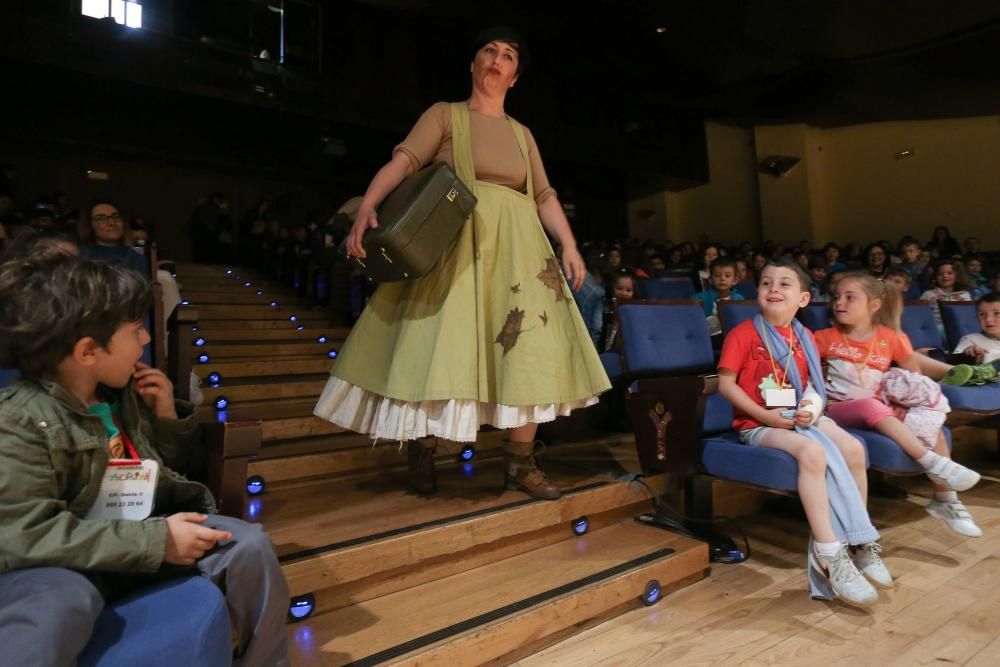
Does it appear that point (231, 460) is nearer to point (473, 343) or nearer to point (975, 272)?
point (473, 343)

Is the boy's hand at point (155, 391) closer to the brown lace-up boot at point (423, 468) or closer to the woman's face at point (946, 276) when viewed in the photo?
the brown lace-up boot at point (423, 468)

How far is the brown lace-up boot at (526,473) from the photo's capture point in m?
1.61

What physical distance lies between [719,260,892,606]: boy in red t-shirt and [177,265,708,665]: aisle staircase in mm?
323

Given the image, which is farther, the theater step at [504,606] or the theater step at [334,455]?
the theater step at [334,455]

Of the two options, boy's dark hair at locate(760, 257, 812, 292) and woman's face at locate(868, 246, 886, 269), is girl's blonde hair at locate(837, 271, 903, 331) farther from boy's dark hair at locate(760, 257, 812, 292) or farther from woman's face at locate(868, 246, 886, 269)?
woman's face at locate(868, 246, 886, 269)

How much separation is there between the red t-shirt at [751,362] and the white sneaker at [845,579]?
0.38 metres

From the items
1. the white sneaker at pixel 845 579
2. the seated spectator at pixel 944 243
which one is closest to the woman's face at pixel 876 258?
the seated spectator at pixel 944 243

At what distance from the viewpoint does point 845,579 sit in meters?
1.39

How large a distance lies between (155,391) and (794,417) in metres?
1.47

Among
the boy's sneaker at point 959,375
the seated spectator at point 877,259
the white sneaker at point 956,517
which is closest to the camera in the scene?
the white sneaker at point 956,517

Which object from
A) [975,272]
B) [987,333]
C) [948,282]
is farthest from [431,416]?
[975,272]

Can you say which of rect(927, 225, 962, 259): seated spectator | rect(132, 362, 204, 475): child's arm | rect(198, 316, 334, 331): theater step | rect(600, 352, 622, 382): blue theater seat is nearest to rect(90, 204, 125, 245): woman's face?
rect(132, 362, 204, 475): child's arm

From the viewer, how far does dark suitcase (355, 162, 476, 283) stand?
1325 millimetres

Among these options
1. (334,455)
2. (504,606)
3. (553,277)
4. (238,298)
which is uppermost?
(238,298)
